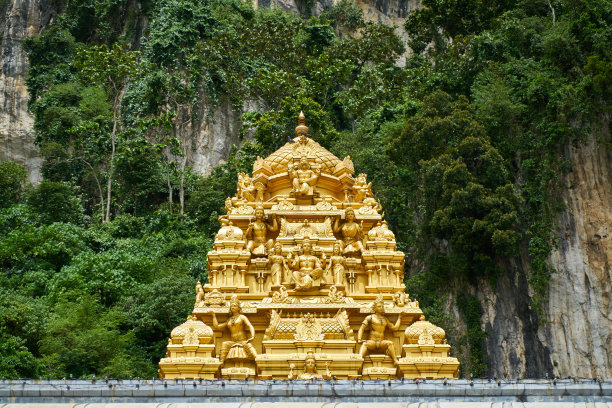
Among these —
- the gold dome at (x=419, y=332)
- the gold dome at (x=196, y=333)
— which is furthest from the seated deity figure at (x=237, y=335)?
the gold dome at (x=419, y=332)

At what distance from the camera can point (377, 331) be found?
18766mm

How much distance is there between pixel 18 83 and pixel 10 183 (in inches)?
379

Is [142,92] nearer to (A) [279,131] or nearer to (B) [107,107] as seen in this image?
(B) [107,107]

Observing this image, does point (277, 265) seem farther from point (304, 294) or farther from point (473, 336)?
point (473, 336)

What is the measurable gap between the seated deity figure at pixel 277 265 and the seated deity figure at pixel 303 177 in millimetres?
2078

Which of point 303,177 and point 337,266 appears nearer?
point 337,266

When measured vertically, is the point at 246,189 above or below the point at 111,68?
below

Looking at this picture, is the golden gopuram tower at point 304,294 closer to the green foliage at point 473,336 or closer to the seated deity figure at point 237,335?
the seated deity figure at point 237,335

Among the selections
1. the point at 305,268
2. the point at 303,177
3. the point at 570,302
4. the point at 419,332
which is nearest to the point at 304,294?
the point at 305,268

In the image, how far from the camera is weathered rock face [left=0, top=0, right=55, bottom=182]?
43.8 m

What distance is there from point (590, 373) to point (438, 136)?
9.28 meters

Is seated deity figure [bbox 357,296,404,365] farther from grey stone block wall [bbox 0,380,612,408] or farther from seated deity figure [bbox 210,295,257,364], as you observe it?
grey stone block wall [bbox 0,380,612,408]

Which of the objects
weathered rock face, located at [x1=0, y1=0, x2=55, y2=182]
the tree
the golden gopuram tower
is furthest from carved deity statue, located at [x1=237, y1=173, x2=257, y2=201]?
weathered rock face, located at [x1=0, y1=0, x2=55, y2=182]

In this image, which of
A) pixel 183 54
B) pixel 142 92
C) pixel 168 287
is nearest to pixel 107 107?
pixel 142 92
